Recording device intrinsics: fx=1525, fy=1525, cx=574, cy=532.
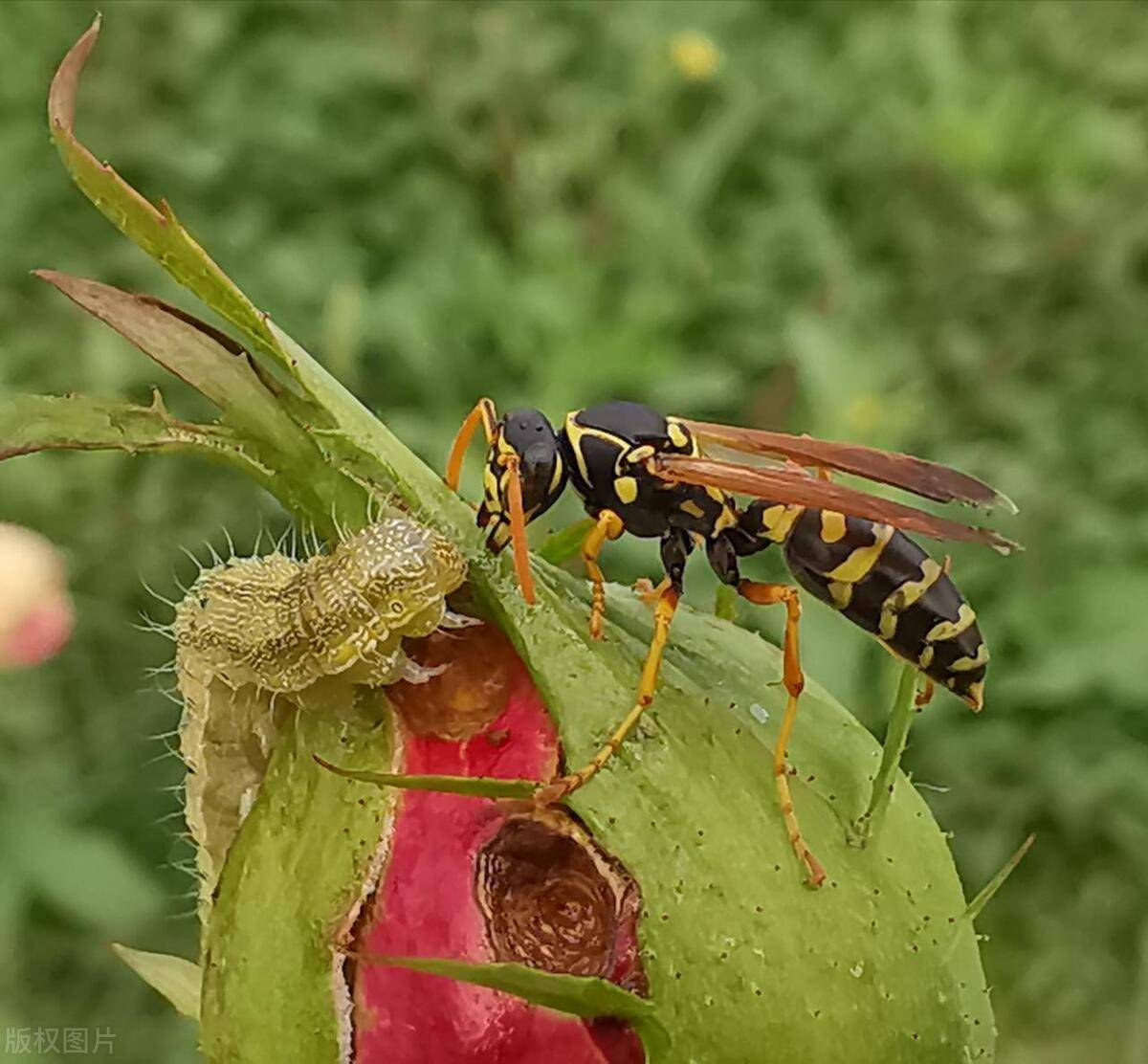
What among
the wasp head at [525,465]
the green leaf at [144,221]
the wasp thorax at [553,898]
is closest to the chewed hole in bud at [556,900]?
the wasp thorax at [553,898]

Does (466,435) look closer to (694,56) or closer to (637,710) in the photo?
(637,710)

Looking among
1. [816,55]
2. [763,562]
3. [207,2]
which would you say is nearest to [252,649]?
[763,562]

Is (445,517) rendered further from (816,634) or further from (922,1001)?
(816,634)

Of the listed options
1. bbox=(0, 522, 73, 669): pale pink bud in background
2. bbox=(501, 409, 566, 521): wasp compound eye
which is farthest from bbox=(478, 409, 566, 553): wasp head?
bbox=(0, 522, 73, 669): pale pink bud in background

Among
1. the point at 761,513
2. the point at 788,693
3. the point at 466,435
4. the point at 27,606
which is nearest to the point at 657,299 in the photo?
the point at 27,606

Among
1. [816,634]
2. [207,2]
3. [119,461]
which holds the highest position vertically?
[207,2]

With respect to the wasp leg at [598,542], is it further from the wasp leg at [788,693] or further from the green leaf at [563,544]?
the wasp leg at [788,693]

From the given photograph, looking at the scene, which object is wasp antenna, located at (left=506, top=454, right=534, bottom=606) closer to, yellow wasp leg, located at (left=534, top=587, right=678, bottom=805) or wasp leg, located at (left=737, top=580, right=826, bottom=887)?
yellow wasp leg, located at (left=534, top=587, right=678, bottom=805)
